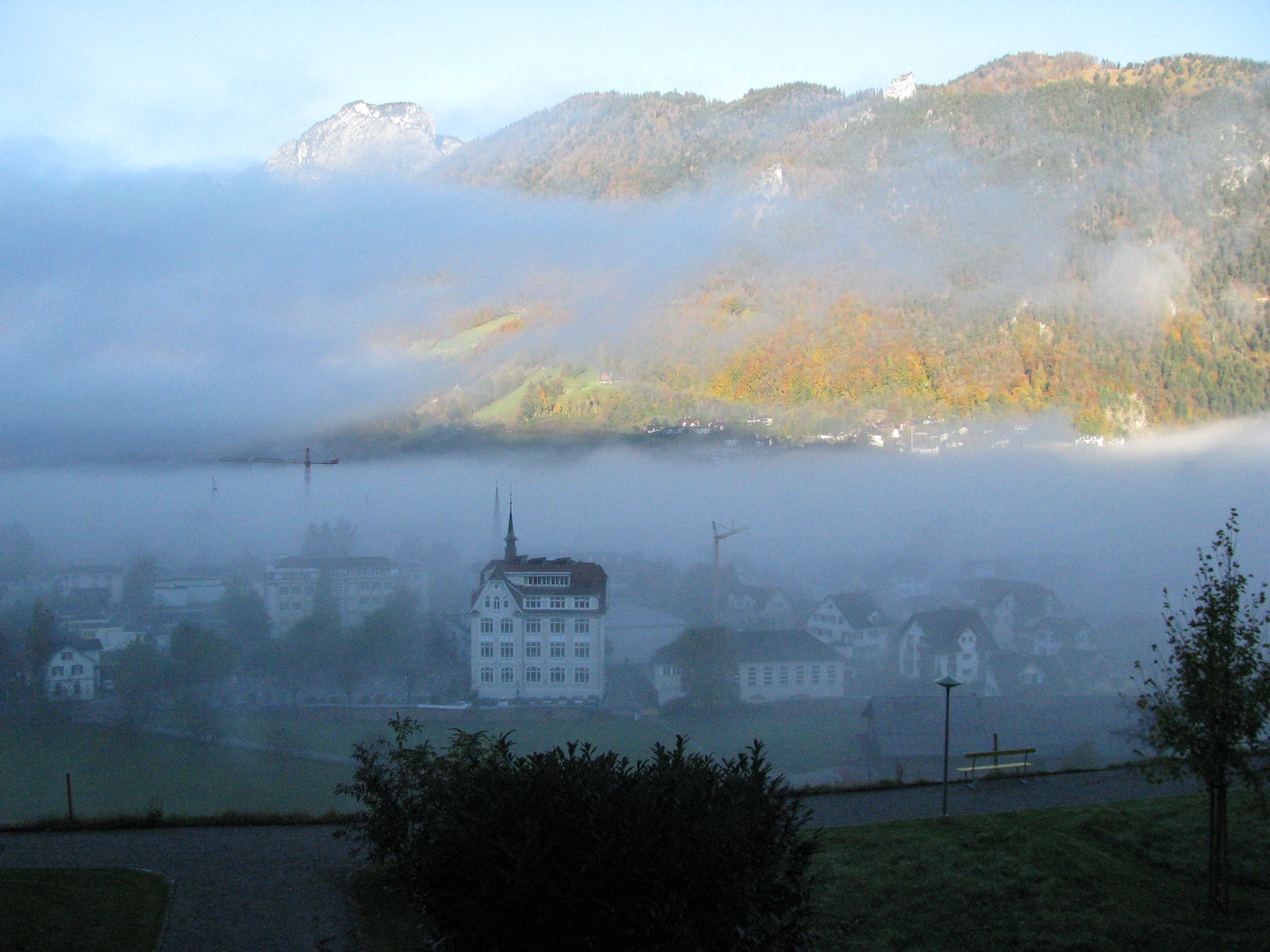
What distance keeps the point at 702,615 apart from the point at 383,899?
16119mm

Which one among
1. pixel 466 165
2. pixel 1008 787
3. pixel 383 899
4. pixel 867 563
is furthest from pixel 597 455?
Answer: pixel 466 165

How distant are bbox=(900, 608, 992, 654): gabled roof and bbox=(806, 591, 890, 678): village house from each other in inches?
27.8

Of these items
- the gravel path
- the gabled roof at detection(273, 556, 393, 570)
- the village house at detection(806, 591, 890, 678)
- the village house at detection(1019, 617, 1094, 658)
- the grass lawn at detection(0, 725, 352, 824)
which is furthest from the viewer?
the gabled roof at detection(273, 556, 393, 570)

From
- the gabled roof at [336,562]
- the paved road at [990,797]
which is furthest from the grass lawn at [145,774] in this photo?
Result: the paved road at [990,797]

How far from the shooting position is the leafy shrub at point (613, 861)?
402cm

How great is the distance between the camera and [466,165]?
56.2 metres

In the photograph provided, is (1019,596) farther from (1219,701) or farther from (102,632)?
(102,632)

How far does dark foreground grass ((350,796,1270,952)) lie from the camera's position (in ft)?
19.0

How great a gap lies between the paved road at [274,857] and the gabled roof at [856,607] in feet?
37.6

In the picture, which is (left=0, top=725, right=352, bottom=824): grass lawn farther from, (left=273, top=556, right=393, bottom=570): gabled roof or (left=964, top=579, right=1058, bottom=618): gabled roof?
(left=964, top=579, right=1058, bottom=618): gabled roof

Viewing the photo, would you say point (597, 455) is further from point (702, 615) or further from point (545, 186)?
point (545, 186)

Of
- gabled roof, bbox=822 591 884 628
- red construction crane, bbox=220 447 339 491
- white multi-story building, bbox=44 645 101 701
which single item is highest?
red construction crane, bbox=220 447 339 491

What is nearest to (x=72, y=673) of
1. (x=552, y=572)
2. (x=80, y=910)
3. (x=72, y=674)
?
(x=72, y=674)

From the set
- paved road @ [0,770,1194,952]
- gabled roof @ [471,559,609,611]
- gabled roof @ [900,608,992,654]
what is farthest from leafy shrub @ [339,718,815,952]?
gabled roof @ [900,608,992,654]
